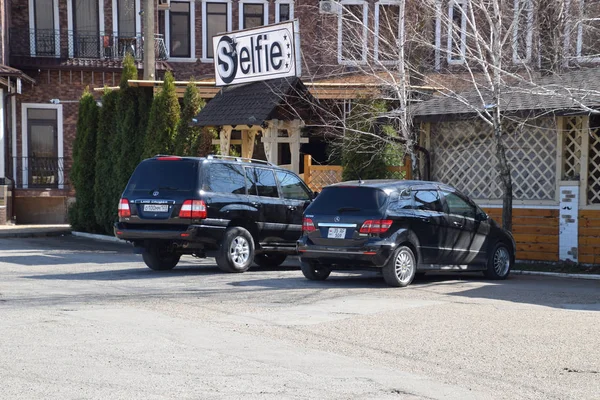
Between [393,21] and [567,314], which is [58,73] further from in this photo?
[567,314]

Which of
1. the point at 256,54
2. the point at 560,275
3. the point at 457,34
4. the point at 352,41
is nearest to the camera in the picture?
the point at 560,275

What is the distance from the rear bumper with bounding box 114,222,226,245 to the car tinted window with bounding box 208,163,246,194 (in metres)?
0.71

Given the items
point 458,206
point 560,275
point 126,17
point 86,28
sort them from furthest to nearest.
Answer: point 126,17 < point 86,28 < point 560,275 < point 458,206

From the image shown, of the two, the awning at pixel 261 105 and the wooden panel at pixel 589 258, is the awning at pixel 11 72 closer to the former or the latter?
the awning at pixel 261 105

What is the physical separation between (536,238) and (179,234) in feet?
25.0

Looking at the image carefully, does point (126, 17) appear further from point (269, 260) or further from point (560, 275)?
point (560, 275)

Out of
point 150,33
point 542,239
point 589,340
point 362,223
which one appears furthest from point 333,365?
point 150,33

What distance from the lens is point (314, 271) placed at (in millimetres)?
14898

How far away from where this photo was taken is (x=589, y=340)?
9555mm

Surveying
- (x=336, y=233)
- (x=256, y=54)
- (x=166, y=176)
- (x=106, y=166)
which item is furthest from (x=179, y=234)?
(x=106, y=166)

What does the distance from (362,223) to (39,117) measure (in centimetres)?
Result: 2270

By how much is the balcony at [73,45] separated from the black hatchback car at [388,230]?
2066cm

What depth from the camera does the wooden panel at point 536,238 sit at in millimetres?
18625

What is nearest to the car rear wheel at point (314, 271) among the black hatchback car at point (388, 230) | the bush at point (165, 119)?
the black hatchback car at point (388, 230)
